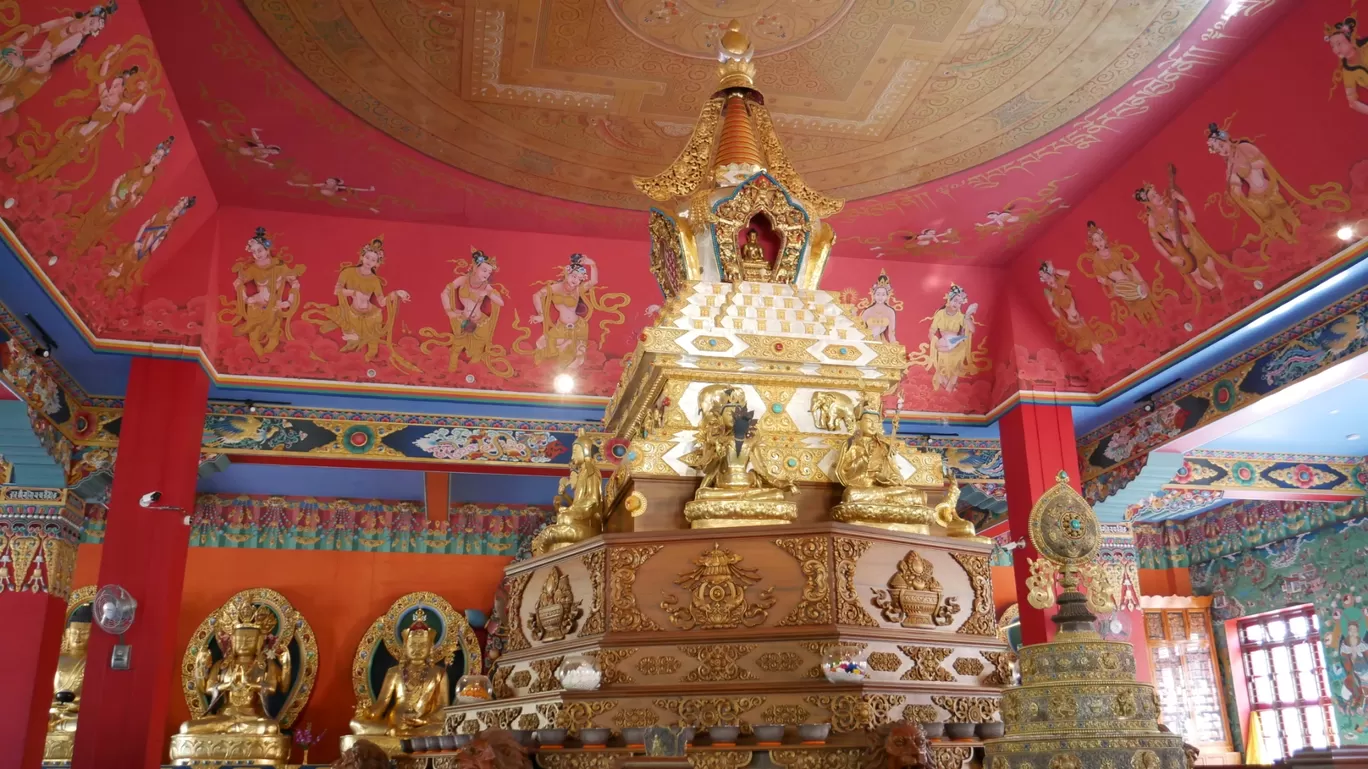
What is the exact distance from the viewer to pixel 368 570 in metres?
10.7

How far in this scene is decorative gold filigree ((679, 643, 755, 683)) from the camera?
149 inches

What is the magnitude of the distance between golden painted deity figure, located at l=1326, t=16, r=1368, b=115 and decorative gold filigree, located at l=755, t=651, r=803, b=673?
466cm

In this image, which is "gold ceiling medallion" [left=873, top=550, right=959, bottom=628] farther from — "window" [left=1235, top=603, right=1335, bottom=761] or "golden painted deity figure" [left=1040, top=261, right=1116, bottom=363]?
"window" [left=1235, top=603, right=1335, bottom=761]

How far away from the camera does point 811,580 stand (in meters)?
3.92

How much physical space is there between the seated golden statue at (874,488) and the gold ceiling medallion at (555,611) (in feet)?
3.77

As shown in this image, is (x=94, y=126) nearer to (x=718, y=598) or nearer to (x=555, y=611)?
(x=555, y=611)

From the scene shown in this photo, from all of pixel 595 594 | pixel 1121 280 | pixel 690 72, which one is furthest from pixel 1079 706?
pixel 1121 280

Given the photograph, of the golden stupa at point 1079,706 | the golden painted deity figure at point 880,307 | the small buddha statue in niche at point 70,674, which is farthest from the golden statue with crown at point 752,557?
the small buddha statue in niche at point 70,674

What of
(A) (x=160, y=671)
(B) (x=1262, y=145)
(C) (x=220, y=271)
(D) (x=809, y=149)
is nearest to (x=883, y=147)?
(D) (x=809, y=149)

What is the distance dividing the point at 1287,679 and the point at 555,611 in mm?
9730

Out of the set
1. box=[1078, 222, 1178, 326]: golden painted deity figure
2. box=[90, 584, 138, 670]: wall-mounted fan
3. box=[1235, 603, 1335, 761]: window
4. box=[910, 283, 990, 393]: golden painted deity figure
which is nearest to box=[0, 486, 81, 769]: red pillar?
box=[90, 584, 138, 670]: wall-mounted fan

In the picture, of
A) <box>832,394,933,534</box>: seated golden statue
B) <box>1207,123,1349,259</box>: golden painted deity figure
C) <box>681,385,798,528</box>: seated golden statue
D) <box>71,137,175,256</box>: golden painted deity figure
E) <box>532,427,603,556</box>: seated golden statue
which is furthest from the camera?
<box>71,137,175,256</box>: golden painted deity figure

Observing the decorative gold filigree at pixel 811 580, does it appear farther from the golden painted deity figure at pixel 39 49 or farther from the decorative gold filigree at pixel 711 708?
the golden painted deity figure at pixel 39 49

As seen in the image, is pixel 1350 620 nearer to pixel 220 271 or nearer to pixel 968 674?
pixel 968 674
